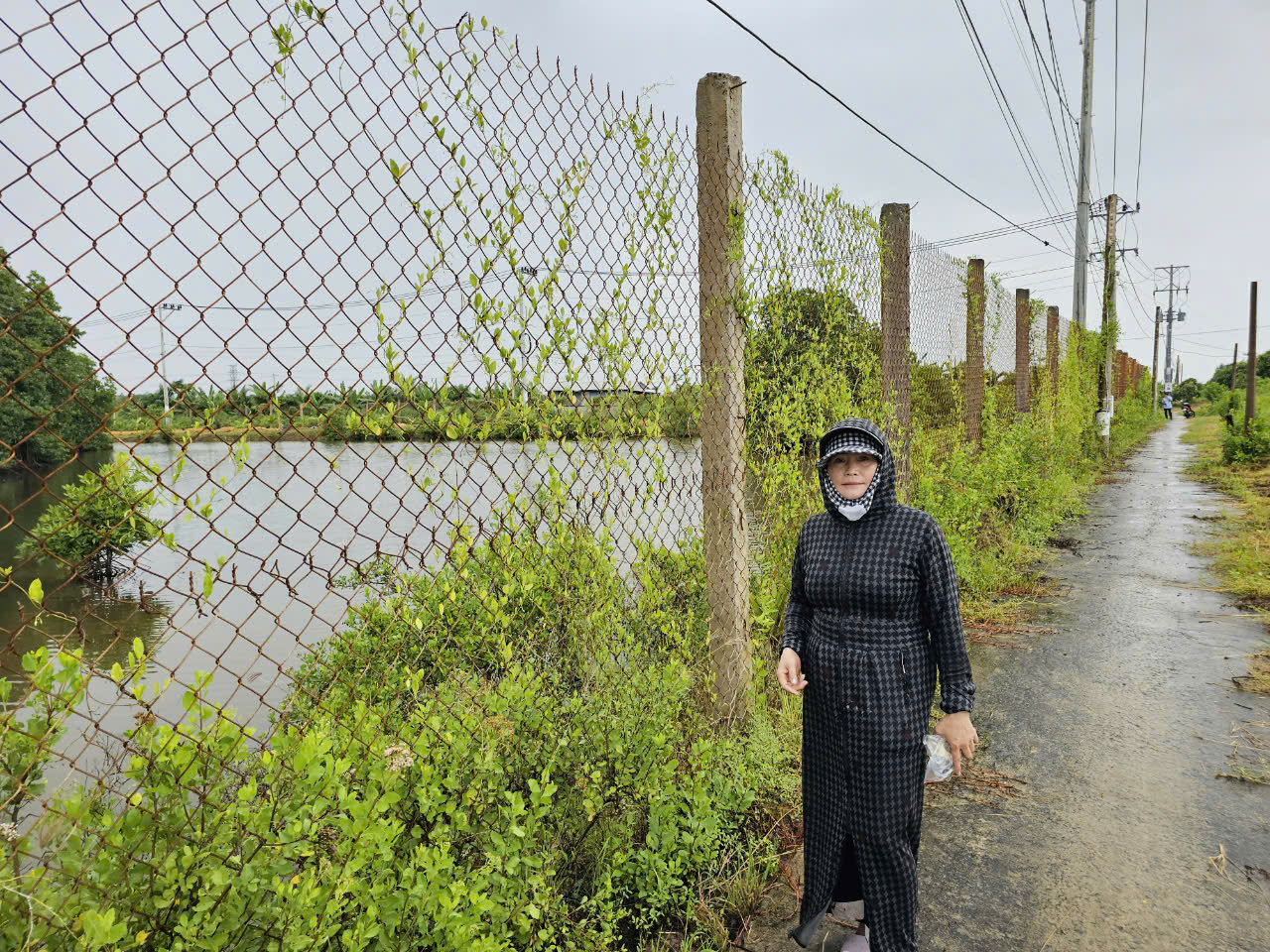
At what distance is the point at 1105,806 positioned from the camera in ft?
Answer: 10.7

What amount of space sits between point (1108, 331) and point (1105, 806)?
16.0m

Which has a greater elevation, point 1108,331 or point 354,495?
point 1108,331

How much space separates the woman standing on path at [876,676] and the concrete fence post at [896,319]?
124 inches

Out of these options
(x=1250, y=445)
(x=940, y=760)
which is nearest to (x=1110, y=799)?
(x=940, y=760)

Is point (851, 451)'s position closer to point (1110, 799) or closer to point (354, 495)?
point (354, 495)

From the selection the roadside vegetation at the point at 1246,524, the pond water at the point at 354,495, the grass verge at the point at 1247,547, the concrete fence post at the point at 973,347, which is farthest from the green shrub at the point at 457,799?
the concrete fence post at the point at 973,347

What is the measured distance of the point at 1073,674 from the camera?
4.76 metres

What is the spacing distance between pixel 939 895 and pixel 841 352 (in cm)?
300

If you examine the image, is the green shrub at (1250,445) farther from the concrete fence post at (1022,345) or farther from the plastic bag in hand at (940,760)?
the plastic bag in hand at (940,760)

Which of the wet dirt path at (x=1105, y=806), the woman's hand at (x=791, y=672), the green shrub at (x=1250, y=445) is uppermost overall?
the woman's hand at (x=791, y=672)

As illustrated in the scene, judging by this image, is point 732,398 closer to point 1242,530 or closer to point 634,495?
point 634,495

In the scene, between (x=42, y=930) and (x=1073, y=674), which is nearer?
(x=42, y=930)

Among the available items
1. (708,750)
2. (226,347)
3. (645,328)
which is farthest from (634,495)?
(226,347)

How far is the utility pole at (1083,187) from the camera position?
1505 centimetres
